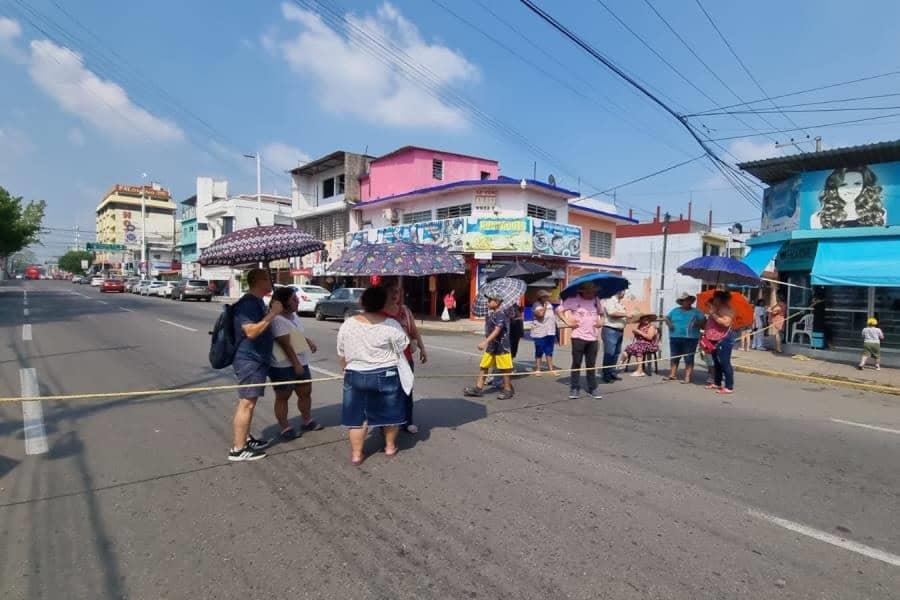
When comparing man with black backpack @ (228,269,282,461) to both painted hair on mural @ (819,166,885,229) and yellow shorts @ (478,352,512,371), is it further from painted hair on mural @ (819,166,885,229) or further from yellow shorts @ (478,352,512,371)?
painted hair on mural @ (819,166,885,229)

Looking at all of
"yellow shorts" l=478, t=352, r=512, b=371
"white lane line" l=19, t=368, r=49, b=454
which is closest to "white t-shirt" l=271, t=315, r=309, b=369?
"white lane line" l=19, t=368, r=49, b=454

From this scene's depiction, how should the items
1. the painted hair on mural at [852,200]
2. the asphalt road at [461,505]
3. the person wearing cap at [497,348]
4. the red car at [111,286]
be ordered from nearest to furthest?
the asphalt road at [461,505]
the person wearing cap at [497,348]
the painted hair on mural at [852,200]
the red car at [111,286]

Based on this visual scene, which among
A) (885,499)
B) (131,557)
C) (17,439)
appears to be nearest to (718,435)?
(885,499)

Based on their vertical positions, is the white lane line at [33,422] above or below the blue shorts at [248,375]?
below

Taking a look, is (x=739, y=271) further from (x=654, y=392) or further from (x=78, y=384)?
(x=78, y=384)

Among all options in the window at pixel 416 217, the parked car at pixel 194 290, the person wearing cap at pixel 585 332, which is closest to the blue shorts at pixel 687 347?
the person wearing cap at pixel 585 332

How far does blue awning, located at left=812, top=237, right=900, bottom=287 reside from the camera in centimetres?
1073

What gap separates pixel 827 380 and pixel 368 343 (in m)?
9.61

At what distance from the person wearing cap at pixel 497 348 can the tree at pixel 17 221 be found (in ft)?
127

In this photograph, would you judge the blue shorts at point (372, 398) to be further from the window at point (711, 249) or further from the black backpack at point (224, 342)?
the window at point (711, 249)

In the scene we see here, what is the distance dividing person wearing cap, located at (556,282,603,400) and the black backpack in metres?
4.63

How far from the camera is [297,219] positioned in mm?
33719

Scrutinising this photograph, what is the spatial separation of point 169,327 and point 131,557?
564 inches

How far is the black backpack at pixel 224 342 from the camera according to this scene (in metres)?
4.31
